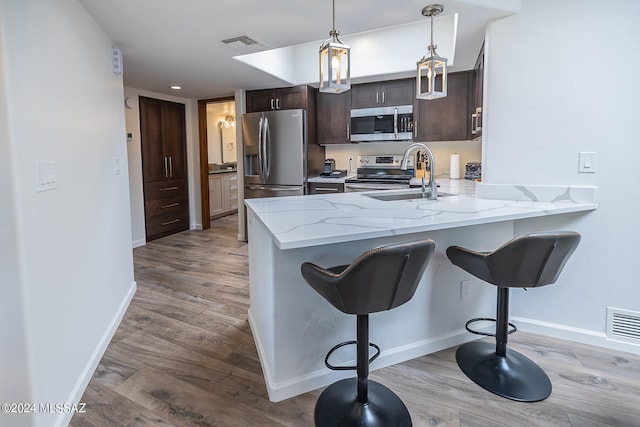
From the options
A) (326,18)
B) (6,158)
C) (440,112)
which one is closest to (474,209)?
(326,18)

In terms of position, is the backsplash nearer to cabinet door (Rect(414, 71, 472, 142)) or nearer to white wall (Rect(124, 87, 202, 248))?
cabinet door (Rect(414, 71, 472, 142))

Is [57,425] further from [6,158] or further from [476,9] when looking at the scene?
[476,9]

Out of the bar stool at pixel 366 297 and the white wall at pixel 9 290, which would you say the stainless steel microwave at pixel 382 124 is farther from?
the white wall at pixel 9 290

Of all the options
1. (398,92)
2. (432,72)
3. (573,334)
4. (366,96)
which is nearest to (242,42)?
(432,72)

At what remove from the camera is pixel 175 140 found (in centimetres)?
553

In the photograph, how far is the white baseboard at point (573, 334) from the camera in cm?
221

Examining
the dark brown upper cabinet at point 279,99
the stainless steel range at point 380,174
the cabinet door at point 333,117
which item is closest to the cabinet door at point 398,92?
the cabinet door at point 333,117

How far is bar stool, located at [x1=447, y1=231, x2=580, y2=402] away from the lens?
1.66 metres

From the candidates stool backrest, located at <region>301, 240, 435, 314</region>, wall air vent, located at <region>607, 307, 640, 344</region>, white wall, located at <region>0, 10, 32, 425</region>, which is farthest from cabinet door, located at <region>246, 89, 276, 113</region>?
wall air vent, located at <region>607, 307, 640, 344</region>

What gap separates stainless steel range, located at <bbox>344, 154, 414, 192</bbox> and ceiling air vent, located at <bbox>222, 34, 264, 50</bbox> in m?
1.97

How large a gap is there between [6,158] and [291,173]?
342cm

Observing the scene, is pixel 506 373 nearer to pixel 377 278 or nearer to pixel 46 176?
pixel 377 278

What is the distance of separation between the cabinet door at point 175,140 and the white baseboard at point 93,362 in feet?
9.68

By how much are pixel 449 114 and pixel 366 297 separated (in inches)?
Result: 133
